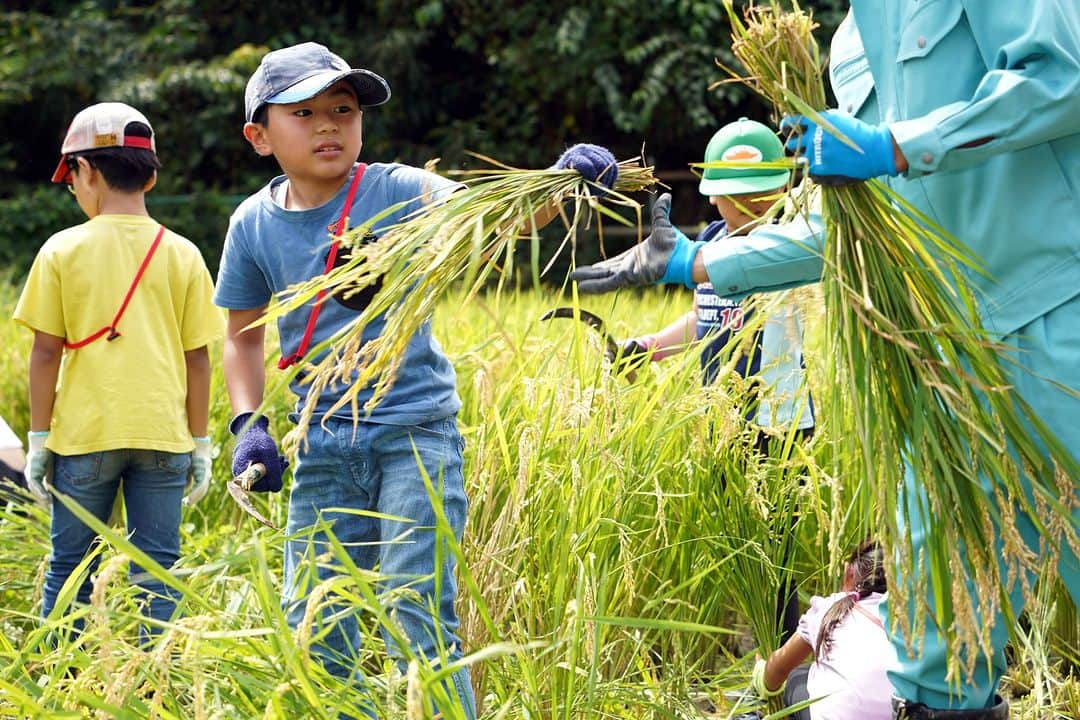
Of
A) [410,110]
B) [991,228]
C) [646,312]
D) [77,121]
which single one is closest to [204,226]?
[410,110]

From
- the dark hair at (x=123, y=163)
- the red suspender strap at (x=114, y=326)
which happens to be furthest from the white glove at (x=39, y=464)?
the dark hair at (x=123, y=163)

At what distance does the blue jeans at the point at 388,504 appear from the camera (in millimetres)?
2297

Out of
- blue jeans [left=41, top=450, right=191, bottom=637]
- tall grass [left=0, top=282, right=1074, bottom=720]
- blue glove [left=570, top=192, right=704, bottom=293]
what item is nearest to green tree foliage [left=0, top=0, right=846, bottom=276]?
blue jeans [left=41, top=450, right=191, bottom=637]

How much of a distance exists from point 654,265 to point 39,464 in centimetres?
180

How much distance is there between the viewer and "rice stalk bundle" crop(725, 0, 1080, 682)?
1.79 meters

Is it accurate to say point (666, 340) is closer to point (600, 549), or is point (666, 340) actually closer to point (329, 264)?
point (600, 549)

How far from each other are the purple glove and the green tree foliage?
30.1 ft

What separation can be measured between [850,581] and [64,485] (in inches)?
73.1

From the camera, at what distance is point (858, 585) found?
2486 millimetres

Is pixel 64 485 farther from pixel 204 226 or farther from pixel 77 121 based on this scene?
pixel 204 226

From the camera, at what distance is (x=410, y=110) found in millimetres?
13188

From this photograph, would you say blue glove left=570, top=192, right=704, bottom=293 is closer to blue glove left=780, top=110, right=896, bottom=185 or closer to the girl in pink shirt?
blue glove left=780, top=110, right=896, bottom=185

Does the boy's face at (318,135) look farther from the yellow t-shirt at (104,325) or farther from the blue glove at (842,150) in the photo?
the blue glove at (842,150)

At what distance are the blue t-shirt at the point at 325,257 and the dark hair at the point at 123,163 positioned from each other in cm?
79
